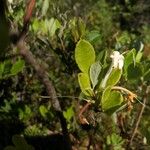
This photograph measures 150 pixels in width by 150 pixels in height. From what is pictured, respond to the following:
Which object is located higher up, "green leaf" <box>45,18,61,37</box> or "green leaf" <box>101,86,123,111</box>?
"green leaf" <box>45,18,61,37</box>

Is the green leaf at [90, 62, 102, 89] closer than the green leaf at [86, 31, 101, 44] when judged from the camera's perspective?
Yes

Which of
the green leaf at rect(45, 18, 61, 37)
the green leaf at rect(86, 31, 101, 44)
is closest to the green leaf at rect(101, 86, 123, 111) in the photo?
the green leaf at rect(86, 31, 101, 44)

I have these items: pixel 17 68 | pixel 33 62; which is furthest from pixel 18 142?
pixel 17 68

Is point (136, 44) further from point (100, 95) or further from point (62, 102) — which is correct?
point (62, 102)

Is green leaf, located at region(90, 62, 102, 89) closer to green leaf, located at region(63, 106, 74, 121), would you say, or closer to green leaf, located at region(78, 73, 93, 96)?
green leaf, located at region(78, 73, 93, 96)

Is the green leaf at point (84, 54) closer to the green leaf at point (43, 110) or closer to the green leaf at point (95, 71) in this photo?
the green leaf at point (95, 71)

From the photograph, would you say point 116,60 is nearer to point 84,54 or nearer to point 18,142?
point 84,54

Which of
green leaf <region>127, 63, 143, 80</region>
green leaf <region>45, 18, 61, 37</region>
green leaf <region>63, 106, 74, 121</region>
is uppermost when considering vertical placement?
green leaf <region>45, 18, 61, 37</region>
